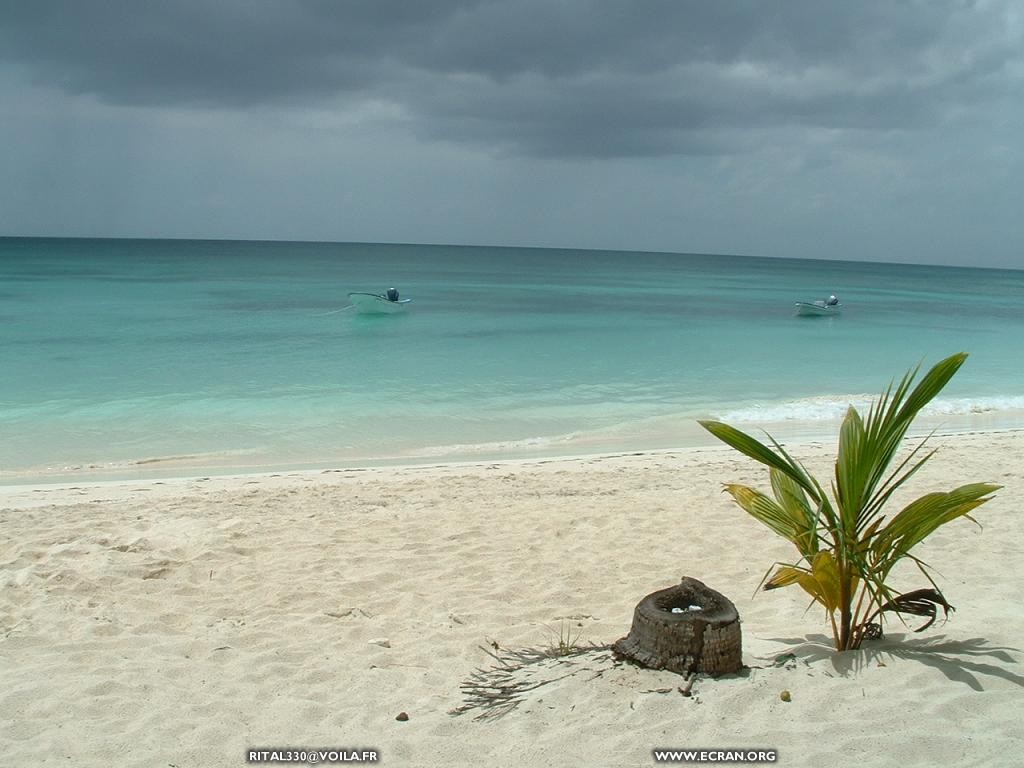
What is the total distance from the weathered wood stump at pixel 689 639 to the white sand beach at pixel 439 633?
0.07 metres

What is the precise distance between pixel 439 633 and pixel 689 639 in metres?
1.75

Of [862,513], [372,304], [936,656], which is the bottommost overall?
[936,656]

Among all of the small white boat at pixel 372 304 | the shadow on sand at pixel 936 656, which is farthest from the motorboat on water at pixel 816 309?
the shadow on sand at pixel 936 656

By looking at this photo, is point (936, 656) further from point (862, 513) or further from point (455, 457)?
point (455, 457)

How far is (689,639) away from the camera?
12.0 ft

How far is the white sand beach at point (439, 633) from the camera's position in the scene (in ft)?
11.0

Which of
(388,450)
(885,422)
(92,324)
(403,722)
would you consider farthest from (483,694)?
(92,324)

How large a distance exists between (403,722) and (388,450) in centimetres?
826

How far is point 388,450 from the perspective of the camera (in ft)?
38.7

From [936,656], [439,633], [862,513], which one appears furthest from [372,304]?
[936,656]

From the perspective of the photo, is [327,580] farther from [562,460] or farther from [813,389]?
[813,389]

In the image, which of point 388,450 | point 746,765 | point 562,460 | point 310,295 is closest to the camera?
point 746,765

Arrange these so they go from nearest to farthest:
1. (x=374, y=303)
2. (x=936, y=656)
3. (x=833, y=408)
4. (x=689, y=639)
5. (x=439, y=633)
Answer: (x=689, y=639), (x=936, y=656), (x=439, y=633), (x=833, y=408), (x=374, y=303)

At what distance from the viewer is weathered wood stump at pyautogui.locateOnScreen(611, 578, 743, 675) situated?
3.65 m
